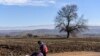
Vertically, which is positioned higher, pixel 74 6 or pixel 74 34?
pixel 74 6

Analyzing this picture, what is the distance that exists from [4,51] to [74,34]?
207 feet

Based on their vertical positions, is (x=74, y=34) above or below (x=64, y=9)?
below

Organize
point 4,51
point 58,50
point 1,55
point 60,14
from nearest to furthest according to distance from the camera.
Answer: point 1,55, point 4,51, point 58,50, point 60,14

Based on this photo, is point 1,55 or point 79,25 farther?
point 79,25

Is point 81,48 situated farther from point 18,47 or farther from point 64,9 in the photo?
point 64,9

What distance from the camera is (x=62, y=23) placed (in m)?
103

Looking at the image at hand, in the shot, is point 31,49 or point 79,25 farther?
point 79,25

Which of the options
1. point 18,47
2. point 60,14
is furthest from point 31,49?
point 60,14

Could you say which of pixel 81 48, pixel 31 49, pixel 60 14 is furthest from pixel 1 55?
pixel 60 14

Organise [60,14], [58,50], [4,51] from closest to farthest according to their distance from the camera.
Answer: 1. [4,51]
2. [58,50]
3. [60,14]

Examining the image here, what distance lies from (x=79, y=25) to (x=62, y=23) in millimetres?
4815

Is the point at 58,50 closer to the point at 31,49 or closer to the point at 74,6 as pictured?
the point at 31,49

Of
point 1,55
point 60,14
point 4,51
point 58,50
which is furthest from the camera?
point 60,14

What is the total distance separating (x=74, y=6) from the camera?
343ft
